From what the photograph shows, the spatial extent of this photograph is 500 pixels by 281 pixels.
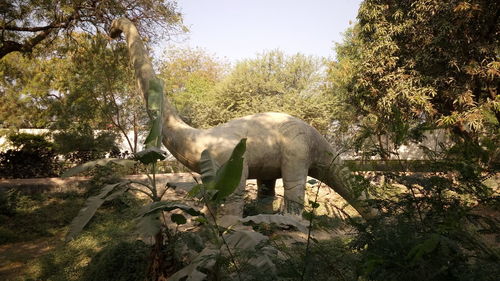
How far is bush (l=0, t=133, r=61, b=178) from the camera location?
1152cm

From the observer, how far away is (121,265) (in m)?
4.19

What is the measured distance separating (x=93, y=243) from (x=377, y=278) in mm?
5468

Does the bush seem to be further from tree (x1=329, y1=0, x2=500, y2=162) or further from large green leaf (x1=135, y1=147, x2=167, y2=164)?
large green leaf (x1=135, y1=147, x2=167, y2=164)

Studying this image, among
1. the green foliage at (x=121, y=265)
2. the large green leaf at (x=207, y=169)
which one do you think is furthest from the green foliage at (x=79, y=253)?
the large green leaf at (x=207, y=169)

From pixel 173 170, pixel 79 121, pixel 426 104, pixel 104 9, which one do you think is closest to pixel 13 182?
pixel 79 121

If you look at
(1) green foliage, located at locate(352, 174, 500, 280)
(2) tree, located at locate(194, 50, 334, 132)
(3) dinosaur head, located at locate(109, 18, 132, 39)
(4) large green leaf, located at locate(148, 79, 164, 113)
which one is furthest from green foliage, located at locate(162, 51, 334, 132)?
(1) green foliage, located at locate(352, 174, 500, 280)

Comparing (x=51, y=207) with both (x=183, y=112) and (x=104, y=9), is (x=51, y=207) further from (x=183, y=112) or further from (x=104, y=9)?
(x=183, y=112)

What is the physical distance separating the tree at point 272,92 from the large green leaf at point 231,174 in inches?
621

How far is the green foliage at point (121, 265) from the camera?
400 cm

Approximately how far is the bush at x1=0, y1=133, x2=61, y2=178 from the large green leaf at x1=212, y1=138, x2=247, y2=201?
38.0 feet

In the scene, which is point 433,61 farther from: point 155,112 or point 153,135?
point 153,135

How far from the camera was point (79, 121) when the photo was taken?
12.9m

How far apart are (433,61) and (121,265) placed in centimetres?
909

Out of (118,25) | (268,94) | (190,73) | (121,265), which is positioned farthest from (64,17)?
(190,73)
